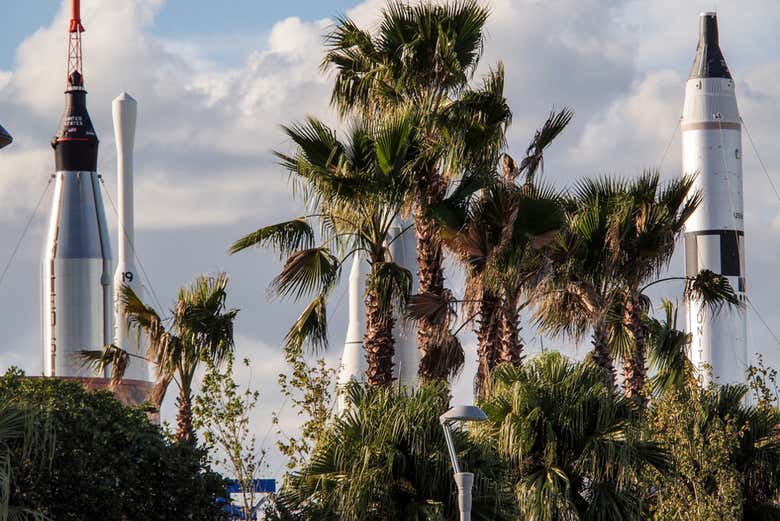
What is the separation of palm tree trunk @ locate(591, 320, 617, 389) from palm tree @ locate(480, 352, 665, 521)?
17.3 ft

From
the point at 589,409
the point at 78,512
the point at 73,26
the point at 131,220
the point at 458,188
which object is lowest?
the point at 78,512

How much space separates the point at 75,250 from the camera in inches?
3034

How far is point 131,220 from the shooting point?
7988 centimetres

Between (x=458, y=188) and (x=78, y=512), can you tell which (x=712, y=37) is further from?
(x=78, y=512)

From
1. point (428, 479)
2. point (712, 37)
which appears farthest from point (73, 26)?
point (428, 479)

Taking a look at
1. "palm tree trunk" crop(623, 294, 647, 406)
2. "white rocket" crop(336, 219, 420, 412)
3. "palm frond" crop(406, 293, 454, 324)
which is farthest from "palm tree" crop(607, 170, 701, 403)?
"white rocket" crop(336, 219, 420, 412)

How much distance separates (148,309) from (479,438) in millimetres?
10058

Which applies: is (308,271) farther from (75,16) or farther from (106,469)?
(75,16)

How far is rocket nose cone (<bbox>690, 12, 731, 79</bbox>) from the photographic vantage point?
200 ft

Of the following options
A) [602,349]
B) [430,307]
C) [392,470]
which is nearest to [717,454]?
[602,349]

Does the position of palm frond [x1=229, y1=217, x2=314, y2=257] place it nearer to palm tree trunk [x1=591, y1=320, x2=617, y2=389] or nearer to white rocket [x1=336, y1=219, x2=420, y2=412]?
palm tree trunk [x1=591, y1=320, x2=617, y2=389]

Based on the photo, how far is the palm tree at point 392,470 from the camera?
22.8 m

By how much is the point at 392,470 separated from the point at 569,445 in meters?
3.31

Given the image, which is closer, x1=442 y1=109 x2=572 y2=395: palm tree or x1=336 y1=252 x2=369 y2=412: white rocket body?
x1=442 y1=109 x2=572 y2=395: palm tree
